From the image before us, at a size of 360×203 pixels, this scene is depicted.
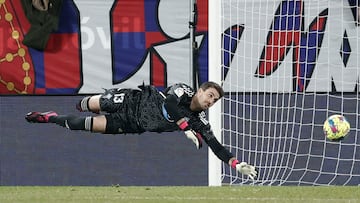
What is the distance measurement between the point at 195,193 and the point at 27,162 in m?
4.65

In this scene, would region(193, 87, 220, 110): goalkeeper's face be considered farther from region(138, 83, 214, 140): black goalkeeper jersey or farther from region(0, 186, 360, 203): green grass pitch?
region(0, 186, 360, 203): green grass pitch

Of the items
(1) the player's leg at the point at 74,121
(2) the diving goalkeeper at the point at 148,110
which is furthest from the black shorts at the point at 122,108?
(1) the player's leg at the point at 74,121

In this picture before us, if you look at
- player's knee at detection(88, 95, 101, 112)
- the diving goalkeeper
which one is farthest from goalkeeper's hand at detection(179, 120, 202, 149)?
player's knee at detection(88, 95, 101, 112)

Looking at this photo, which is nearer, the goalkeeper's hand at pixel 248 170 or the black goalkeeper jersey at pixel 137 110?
the goalkeeper's hand at pixel 248 170

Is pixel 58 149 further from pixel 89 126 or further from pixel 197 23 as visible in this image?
pixel 89 126

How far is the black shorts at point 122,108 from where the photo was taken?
10.8 m

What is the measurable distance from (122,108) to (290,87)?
3906 millimetres

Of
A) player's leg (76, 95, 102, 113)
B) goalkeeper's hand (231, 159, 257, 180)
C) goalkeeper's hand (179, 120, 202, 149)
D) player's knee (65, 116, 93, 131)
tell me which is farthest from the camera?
player's knee (65, 116, 93, 131)

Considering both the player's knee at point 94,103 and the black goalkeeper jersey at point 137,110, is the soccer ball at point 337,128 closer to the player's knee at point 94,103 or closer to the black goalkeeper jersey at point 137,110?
the black goalkeeper jersey at point 137,110

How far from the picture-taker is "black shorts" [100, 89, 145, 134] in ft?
35.3

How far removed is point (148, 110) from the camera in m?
10.7

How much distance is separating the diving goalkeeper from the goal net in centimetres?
286

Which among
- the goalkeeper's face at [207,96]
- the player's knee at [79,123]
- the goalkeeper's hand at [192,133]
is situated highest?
the goalkeeper's face at [207,96]

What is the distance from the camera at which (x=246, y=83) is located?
13695 millimetres
